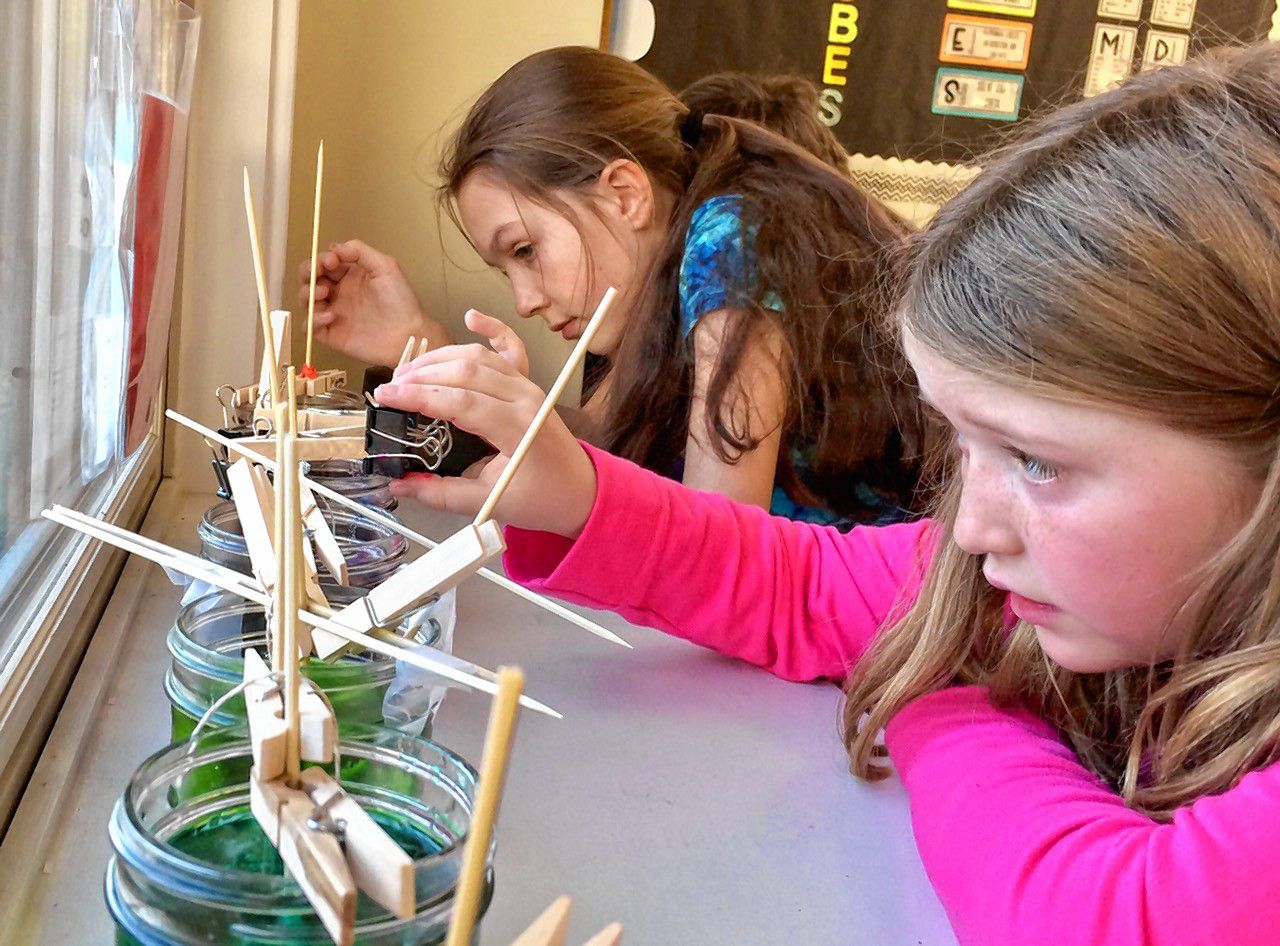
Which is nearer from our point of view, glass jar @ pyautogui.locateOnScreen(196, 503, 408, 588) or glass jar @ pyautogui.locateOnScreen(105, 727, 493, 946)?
glass jar @ pyautogui.locateOnScreen(105, 727, 493, 946)

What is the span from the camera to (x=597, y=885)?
1.49ft

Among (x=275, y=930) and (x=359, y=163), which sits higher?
(x=359, y=163)

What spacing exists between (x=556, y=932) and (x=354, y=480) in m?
0.47

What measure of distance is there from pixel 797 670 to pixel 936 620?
0.34 feet

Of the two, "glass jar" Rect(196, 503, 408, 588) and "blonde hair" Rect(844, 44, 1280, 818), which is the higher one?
"blonde hair" Rect(844, 44, 1280, 818)

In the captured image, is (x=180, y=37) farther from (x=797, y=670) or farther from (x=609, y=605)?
(x=797, y=670)

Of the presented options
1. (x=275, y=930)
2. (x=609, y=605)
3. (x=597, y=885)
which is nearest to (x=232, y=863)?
(x=275, y=930)

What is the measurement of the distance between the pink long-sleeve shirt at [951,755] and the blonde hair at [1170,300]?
2.0 inches

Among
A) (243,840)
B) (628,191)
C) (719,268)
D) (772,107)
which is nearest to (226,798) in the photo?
(243,840)

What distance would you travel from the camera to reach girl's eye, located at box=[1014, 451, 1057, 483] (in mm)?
488

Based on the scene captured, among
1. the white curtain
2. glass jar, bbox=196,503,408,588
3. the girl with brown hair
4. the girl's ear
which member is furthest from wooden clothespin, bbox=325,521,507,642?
the girl's ear

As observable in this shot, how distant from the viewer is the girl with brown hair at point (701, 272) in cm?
108

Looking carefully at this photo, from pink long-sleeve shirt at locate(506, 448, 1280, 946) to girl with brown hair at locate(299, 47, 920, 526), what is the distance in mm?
289

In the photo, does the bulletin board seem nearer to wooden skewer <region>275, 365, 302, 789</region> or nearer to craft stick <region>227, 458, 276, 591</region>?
craft stick <region>227, 458, 276, 591</region>
